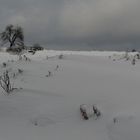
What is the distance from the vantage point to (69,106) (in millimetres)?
4633

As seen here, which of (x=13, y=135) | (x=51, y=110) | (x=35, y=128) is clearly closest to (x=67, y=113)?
(x=51, y=110)

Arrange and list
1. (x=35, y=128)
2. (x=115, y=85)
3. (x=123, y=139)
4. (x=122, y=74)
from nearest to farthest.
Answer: (x=123, y=139) < (x=35, y=128) < (x=115, y=85) < (x=122, y=74)

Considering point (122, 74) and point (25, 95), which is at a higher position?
point (122, 74)

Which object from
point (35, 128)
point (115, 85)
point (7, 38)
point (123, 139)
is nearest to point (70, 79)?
point (115, 85)

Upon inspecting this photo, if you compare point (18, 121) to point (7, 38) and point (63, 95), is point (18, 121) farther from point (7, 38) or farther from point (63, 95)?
point (7, 38)

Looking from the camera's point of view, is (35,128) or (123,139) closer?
(123,139)

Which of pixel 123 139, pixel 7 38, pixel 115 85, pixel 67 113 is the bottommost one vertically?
pixel 123 139

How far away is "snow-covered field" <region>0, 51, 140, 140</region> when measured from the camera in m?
3.98

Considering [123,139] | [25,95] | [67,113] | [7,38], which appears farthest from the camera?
[7,38]

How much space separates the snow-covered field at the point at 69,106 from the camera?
3980 millimetres

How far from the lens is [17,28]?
4050 centimetres

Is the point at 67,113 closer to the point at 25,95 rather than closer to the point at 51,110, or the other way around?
the point at 51,110

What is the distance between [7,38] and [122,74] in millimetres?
34287

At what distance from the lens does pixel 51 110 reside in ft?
14.8
